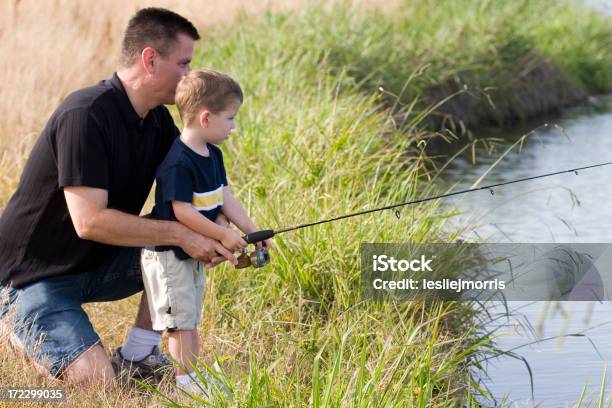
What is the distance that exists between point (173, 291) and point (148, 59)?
827mm

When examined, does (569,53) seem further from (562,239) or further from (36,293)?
(36,293)

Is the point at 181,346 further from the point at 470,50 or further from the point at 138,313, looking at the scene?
the point at 470,50

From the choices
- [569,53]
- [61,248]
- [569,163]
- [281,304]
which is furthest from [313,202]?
[569,53]

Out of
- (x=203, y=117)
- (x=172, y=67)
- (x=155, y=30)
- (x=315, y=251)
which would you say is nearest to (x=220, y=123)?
(x=203, y=117)

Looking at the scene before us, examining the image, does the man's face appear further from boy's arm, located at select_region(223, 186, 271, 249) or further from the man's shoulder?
boy's arm, located at select_region(223, 186, 271, 249)

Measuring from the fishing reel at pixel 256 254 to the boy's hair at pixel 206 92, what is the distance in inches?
17.7

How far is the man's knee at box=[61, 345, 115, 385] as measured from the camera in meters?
4.24

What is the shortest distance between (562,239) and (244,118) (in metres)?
2.04

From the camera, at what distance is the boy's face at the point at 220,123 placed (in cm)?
421

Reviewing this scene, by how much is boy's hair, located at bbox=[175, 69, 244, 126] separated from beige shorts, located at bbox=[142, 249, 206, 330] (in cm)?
49

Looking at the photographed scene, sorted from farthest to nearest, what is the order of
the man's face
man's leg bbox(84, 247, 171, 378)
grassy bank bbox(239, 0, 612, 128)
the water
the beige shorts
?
grassy bank bbox(239, 0, 612, 128), the water, man's leg bbox(84, 247, 171, 378), the man's face, the beige shorts

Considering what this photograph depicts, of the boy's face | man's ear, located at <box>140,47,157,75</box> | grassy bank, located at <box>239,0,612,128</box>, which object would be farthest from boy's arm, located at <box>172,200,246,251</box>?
grassy bank, located at <box>239,0,612,128</box>

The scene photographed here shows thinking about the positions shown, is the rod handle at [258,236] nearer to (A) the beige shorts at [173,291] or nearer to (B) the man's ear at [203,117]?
(A) the beige shorts at [173,291]

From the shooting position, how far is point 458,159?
10.7 metres
